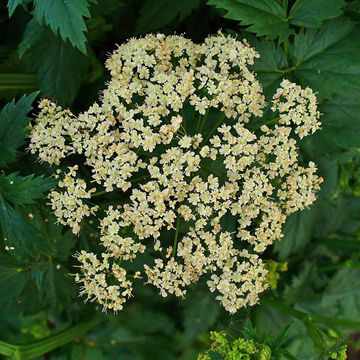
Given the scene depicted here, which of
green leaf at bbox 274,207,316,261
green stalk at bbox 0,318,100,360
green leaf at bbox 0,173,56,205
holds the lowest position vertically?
green stalk at bbox 0,318,100,360

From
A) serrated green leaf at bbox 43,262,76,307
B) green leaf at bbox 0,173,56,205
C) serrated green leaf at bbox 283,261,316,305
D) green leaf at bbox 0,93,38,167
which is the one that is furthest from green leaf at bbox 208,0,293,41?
serrated green leaf at bbox 283,261,316,305

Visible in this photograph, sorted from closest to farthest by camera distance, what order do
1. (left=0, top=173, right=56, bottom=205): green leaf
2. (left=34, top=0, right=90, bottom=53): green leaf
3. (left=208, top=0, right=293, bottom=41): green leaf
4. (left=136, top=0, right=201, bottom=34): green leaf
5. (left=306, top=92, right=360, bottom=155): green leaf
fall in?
(left=0, top=173, right=56, bottom=205): green leaf, (left=34, top=0, right=90, bottom=53): green leaf, (left=208, top=0, right=293, bottom=41): green leaf, (left=306, top=92, right=360, bottom=155): green leaf, (left=136, top=0, right=201, bottom=34): green leaf

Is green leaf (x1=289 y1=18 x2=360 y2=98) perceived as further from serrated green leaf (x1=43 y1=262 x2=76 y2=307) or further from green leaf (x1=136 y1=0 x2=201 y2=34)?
serrated green leaf (x1=43 y1=262 x2=76 y2=307)

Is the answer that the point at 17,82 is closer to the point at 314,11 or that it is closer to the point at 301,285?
the point at 314,11

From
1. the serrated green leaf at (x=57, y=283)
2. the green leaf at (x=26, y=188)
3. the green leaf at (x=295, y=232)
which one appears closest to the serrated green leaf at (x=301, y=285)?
the green leaf at (x=295, y=232)

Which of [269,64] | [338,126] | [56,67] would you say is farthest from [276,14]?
[56,67]

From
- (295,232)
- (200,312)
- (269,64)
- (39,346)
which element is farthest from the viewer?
(200,312)
